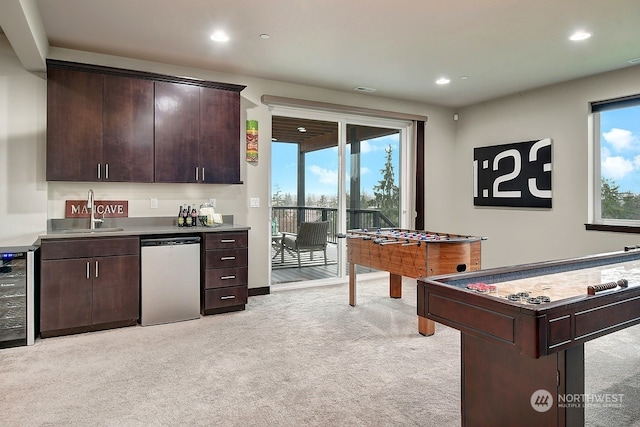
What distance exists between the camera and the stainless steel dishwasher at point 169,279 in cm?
377

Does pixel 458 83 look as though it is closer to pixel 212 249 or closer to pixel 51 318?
pixel 212 249

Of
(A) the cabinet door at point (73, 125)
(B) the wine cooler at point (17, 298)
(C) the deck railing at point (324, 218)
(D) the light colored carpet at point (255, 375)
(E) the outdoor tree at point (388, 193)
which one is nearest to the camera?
(D) the light colored carpet at point (255, 375)

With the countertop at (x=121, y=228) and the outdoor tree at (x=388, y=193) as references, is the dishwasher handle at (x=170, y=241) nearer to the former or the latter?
the countertop at (x=121, y=228)

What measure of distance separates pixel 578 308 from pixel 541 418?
512 millimetres

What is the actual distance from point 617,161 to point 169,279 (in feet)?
17.0

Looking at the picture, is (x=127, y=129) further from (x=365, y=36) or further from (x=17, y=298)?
(x=365, y=36)

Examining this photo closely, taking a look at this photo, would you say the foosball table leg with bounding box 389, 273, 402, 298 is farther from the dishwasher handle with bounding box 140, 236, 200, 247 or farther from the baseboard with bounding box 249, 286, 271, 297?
the dishwasher handle with bounding box 140, 236, 200, 247

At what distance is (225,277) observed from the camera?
13.6 ft

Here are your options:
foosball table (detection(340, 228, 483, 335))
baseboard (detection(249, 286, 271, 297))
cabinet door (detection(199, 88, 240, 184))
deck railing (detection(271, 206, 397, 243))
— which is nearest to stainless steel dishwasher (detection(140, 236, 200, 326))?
cabinet door (detection(199, 88, 240, 184))

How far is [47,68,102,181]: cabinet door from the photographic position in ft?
12.0

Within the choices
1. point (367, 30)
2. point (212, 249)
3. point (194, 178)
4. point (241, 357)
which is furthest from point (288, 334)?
point (367, 30)

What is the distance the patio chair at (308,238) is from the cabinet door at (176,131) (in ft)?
6.00

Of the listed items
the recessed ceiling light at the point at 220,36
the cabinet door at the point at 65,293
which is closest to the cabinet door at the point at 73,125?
the cabinet door at the point at 65,293

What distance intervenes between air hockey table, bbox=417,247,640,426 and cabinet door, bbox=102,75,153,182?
10.6ft
